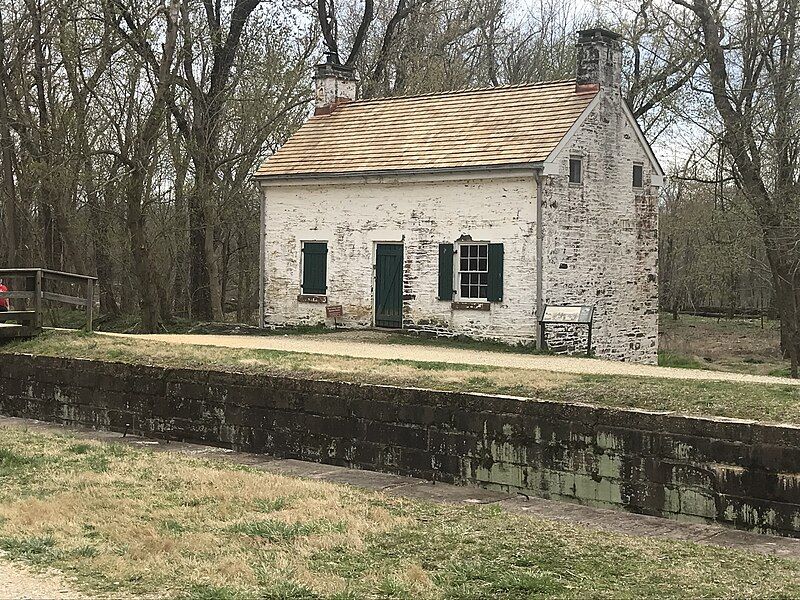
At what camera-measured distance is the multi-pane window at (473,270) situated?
76.2 feet

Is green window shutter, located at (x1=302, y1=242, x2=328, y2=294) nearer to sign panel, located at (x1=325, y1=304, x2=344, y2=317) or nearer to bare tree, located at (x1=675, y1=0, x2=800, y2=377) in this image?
sign panel, located at (x1=325, y1=304, x2=344, y2=317)

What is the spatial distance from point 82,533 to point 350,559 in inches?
81.8

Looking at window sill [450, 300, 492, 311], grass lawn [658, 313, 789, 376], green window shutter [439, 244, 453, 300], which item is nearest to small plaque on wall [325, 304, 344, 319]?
green window shutter [439, 244, 453, 300]

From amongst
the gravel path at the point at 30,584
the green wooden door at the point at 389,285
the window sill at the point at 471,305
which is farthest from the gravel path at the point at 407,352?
the gravel path at the point at 30,584

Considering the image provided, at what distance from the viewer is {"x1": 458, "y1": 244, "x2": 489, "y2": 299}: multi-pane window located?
23234 mm

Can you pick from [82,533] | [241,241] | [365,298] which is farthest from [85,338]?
[241,241]

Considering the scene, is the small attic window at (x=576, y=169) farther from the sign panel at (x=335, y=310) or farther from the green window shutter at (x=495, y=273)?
the sign panel at (x=335, y=310)

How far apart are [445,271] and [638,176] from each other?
534cm

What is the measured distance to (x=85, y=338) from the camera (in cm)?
1788

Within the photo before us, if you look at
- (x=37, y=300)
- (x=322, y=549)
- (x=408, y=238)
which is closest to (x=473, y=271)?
(x=408, y=238)

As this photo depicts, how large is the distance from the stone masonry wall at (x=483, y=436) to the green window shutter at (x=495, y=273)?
938cm

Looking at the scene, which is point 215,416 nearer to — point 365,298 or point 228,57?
point 365,298

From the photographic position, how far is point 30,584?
22.6 feet

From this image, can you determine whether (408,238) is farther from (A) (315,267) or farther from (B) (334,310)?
(A) (315,267)
